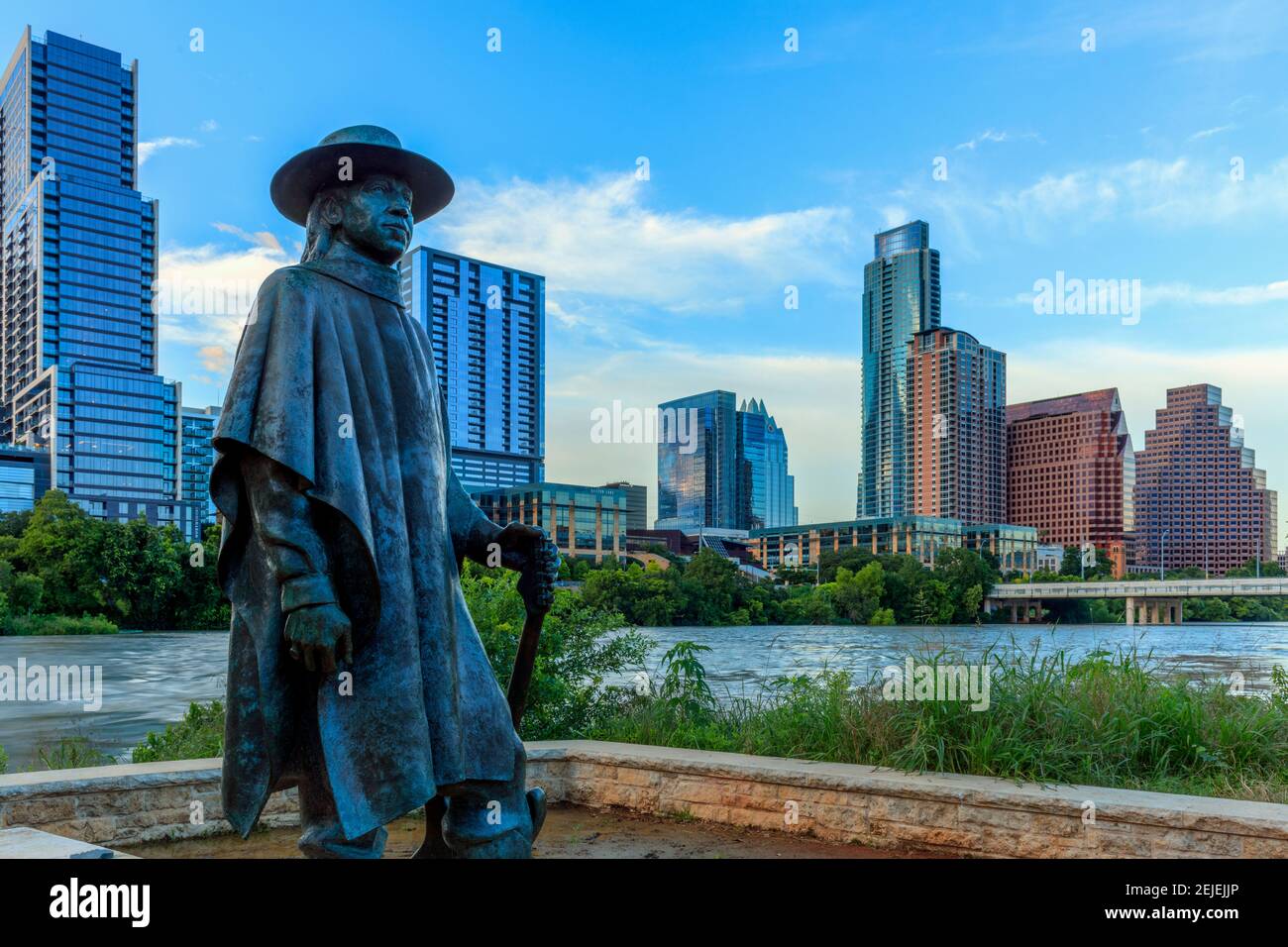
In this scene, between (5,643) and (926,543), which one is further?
(926,543)

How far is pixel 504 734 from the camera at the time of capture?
3.21 m

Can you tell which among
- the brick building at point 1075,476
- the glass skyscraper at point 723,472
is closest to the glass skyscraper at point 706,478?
the glass skyscraper at point 723,472

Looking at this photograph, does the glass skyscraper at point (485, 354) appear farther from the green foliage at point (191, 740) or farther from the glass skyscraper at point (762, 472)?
the glass skyscraper at point (762, 472)

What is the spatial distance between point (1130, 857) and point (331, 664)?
349cm

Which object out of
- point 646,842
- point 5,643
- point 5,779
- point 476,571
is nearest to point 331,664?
point 646,842

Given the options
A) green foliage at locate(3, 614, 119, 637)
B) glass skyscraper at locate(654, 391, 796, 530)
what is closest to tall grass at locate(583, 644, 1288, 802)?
green foliage at locate(3, 614, 119, 637)

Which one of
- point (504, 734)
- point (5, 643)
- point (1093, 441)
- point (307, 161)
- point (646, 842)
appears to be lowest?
point (5, 643)

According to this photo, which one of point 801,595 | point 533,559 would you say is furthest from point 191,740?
point 801,595

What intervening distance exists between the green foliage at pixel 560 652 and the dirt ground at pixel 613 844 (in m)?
2.03

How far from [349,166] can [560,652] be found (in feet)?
18.3

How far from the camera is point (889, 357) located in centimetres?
11694

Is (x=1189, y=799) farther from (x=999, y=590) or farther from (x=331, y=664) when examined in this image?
(x=999, y=590)

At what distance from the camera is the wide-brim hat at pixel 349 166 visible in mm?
3330

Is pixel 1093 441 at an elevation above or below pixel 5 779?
above
